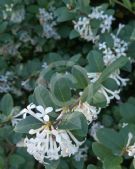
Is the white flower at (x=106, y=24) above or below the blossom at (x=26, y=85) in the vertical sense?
above

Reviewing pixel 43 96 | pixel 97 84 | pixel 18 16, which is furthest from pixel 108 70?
pixel 18 16

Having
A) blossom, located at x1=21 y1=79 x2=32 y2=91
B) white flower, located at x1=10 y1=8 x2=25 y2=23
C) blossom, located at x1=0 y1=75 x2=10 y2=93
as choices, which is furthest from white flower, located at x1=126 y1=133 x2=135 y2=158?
white flower, located at x1=10 y1=8 x2=25 y2=23

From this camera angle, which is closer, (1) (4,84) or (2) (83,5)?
(2) (83,5)

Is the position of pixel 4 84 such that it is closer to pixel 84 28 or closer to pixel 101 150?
pixel 84 28

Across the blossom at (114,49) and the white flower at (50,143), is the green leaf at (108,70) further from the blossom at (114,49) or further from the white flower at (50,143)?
the blossom at (114,49)

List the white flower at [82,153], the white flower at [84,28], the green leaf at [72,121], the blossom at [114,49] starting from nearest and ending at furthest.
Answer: the green leaf at [72,121] < the white flower at [82,153] < the blossom at [114,49] < the white flower at [84,28]

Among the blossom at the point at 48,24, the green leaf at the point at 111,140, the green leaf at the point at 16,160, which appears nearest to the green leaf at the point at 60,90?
the green leaf at the point at 111,140

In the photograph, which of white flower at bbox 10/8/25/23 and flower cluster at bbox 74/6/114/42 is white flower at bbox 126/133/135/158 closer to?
flower cluster at bbox 74/6/114/42

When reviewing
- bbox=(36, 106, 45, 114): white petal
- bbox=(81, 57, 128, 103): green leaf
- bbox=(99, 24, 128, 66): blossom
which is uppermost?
bbox=(81, 57, 128, 103): green leaf
